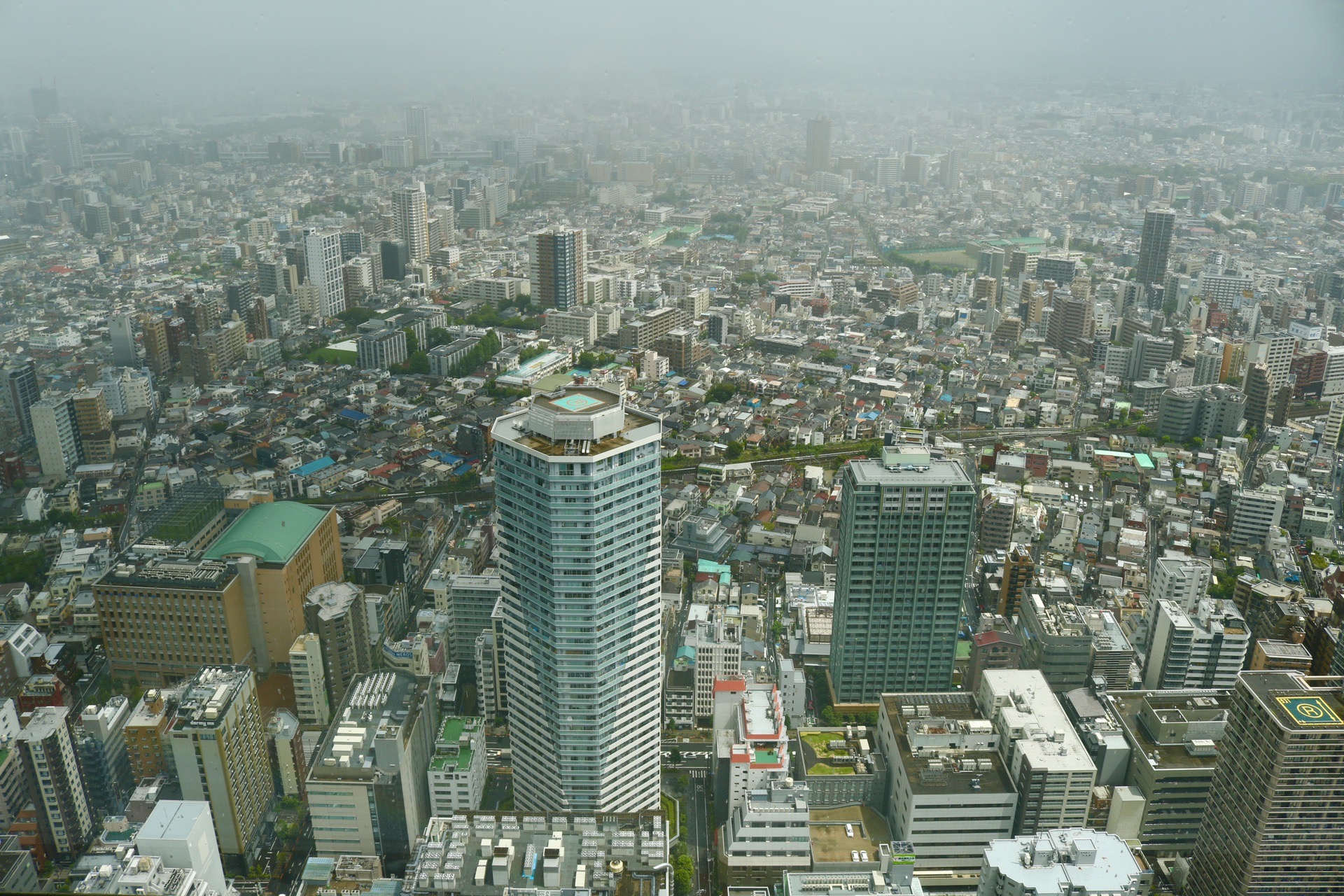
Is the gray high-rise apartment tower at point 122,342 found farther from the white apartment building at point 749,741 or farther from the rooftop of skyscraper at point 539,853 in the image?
the rooftop of skyscraper at point 539,853

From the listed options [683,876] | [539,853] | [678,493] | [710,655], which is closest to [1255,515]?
[678,493]

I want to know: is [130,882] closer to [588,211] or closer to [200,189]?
[200,189]

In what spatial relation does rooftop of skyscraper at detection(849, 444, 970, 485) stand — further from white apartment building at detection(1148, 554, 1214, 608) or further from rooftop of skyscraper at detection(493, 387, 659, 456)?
white apartment building at detection(1148, 554, 1214, 608)

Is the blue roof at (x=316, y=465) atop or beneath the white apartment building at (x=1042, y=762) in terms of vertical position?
beneath

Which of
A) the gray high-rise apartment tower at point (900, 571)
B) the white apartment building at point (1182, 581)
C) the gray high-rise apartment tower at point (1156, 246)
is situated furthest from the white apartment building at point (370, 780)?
the gray high-rise apartment tower at point (1156, 246)

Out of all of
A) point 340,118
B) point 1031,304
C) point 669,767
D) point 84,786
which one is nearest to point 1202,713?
point 669,767
